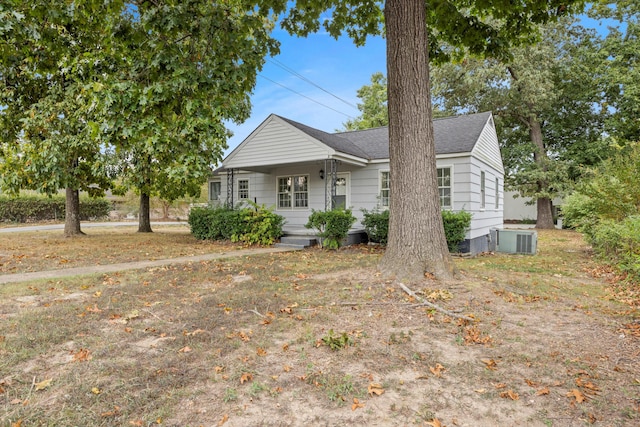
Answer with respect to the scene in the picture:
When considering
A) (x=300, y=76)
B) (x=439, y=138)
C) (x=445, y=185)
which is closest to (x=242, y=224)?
(x=445, y=185)

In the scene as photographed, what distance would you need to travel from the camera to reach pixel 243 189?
1557 cm

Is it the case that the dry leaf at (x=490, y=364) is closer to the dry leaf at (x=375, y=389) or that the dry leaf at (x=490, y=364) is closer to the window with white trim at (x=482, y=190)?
the dry leaf at (x=375, y=389)

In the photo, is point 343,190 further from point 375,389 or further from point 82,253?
point 375,389

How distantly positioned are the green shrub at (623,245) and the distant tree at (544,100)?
41.1 ft

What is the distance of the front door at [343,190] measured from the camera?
517 inches

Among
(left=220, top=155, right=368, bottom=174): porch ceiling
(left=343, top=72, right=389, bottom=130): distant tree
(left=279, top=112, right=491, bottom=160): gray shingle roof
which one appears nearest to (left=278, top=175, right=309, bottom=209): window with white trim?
(left=220, top=155, right=368, bottom=174): porch ceiling

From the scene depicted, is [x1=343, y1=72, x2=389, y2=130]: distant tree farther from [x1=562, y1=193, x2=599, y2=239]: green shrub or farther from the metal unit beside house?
[x1=562, y1=193, x2=599, y2=239]: green shrub

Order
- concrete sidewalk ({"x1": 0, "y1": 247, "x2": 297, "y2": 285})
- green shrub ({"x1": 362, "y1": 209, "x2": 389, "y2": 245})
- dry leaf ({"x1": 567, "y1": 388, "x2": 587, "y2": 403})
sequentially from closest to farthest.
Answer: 1. dry leaf ({"x1": 567, "y1": 388, "x2": 587, "y2": 403})
2. concrete sidewalk ({"x1": 0, "y1": 247, "x2": 297, "y2": 285})
3. green shrub ({"x1": 362, "y1": 209, "x2": 389, "y2": 245})

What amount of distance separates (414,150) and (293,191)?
30.2 feet

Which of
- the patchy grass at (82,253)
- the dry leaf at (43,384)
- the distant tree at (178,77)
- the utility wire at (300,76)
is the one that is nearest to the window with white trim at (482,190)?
the patchy grass at (82,253)

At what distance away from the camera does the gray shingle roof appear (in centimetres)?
1107

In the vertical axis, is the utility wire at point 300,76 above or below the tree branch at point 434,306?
above

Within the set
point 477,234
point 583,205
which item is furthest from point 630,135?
point 477,234

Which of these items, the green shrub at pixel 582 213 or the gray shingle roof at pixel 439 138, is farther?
the gray shingle roof at pixel 439 138
